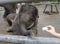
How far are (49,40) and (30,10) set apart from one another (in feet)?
5.11

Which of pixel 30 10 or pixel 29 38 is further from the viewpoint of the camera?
pixel 30 10

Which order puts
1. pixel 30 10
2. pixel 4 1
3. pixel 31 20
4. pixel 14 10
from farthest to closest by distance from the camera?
pixel 14 10
pixel 31 20
pixel 30 10
pixel 4 1

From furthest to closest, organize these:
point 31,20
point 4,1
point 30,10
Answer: point 31,20
point 30,10
point 4,1

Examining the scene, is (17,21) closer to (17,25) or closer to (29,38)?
(17,25)

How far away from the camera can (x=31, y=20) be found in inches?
86.2

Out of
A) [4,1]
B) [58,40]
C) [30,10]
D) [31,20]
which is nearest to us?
[58,40]

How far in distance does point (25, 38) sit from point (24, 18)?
5.24 feet

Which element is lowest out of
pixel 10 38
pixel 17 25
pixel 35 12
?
pixel 17 25

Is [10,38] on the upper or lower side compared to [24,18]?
upper

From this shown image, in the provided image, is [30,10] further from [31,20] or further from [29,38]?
[29,38]

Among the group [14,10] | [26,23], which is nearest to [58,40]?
[26,23]

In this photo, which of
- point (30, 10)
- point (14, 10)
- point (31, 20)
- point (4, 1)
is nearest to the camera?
point (4, 1)

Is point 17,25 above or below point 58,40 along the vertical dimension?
below

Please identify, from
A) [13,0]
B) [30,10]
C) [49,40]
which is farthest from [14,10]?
[49,40]
